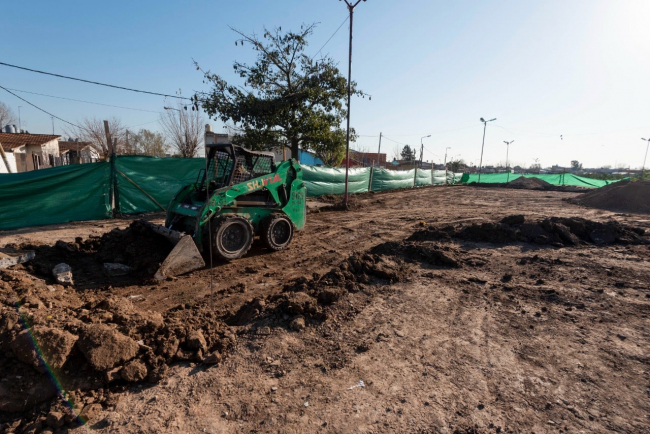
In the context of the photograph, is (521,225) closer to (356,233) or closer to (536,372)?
(356,233)

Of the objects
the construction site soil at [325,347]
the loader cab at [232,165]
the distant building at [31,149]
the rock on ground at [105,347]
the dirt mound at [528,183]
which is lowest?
the construction site soil at [325,347]

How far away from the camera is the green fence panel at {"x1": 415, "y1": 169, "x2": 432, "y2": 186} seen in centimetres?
2976

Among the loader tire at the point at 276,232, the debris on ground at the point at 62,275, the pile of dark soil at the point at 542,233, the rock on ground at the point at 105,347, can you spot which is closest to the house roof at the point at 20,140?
the debris on ground at the point at 62,275

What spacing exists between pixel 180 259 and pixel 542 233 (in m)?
8.12

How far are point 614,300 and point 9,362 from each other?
712cm

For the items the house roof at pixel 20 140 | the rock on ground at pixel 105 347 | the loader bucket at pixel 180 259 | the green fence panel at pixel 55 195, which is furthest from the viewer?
the house roof at pixel 20 140

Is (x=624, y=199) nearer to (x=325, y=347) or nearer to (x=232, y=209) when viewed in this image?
(x=232, y=209)

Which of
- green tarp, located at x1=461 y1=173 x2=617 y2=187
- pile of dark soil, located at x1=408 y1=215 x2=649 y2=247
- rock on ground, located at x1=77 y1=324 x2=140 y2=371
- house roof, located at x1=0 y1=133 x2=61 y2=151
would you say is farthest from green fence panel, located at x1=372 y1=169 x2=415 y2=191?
house roof, located at x1=0 y1=133 x2=61 y2=151

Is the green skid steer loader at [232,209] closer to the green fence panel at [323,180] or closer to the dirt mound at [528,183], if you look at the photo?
the green fence panel at [323,180]

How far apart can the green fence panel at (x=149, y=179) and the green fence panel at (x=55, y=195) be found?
442 mm

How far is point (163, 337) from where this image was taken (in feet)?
10.7

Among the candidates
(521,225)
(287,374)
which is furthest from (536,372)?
(521,225)

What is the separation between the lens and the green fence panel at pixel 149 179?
1033 centimetres

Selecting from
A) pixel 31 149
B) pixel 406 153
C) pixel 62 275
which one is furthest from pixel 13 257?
pixel 406 153
